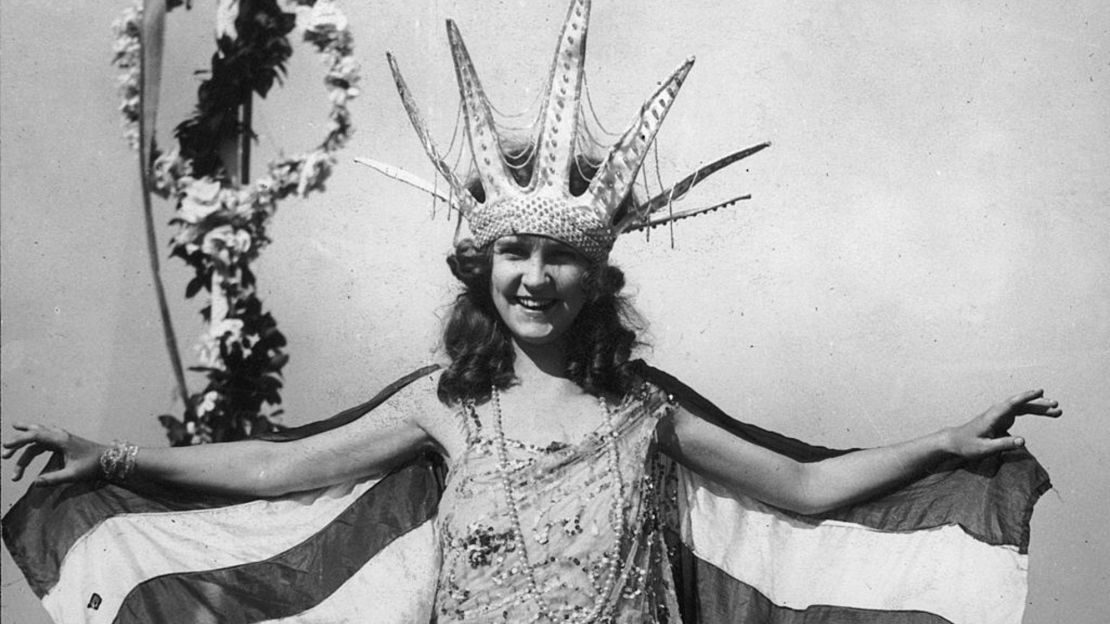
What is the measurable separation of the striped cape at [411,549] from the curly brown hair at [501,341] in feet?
0.31

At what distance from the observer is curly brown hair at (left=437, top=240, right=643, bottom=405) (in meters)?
2.92

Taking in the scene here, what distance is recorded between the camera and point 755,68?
3.70m

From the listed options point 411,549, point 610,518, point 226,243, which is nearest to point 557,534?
point 610,518

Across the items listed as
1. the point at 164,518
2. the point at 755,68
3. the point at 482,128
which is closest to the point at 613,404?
the point at 482,128

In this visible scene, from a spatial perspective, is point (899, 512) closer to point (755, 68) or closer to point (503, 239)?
point (503, 239)

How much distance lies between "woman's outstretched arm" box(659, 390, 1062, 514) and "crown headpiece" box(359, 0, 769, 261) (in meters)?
0.40

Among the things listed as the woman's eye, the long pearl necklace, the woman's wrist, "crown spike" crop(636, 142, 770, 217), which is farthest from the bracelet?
the woman's wrist

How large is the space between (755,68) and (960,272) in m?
0.69

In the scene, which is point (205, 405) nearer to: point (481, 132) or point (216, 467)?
point (216, 467)

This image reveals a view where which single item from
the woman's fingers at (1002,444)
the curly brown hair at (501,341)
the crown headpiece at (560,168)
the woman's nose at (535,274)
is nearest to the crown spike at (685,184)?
the crown headpiece at (560,168)

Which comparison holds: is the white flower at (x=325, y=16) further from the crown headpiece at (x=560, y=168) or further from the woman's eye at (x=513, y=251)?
the woman's eye at (x=513, y=251)

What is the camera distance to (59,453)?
2.91m

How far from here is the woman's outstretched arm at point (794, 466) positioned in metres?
2.92

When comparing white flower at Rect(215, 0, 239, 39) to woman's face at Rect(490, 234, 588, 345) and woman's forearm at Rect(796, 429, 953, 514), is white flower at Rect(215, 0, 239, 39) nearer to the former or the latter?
woman's face at Rect(490, 234, 588, 345)
